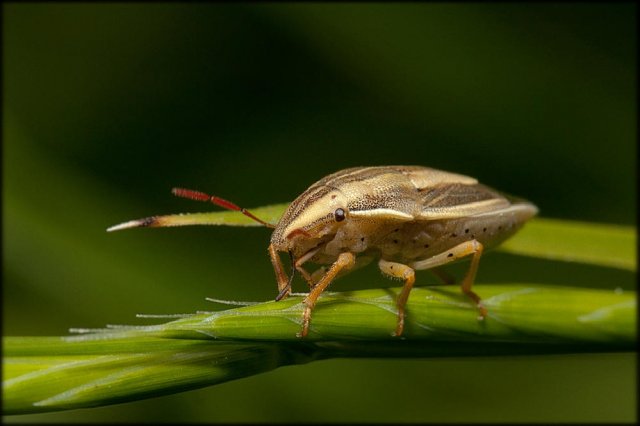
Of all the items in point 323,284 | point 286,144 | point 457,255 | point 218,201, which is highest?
point 286,144

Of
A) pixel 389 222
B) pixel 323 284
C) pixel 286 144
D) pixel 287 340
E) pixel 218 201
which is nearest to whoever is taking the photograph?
pixel 287 340

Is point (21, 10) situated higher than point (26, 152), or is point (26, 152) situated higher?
point (21, 10)

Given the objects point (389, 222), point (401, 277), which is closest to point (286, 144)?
point (389, 222)

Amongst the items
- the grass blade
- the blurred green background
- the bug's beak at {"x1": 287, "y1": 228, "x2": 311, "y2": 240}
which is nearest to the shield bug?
the bug's beak at {"x1": 287, "y1": 228, "x2": 311, "y2": 240}

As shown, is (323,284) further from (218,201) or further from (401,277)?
(218,201)

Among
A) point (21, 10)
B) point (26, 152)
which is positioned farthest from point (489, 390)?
point (21, 10)

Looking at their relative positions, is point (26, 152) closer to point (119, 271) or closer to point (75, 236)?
point (75, 236)
